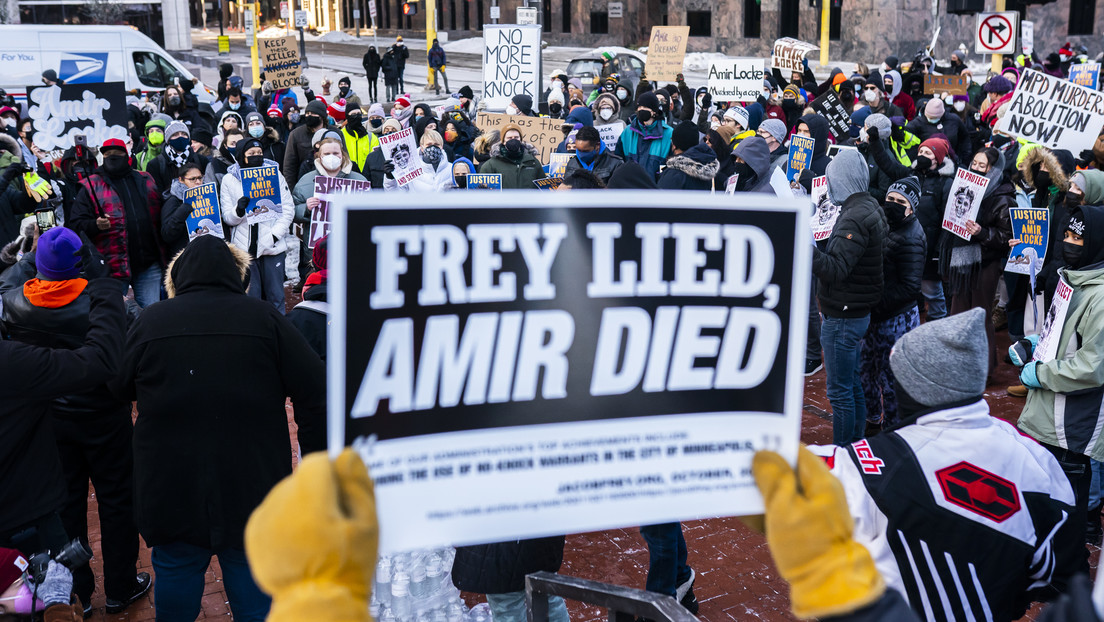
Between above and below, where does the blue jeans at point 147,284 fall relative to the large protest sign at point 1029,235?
below

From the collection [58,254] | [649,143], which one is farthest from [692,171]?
[58,254]

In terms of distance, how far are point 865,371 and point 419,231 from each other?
5.58m

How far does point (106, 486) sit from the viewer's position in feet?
15.2

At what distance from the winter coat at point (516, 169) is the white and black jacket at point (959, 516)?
650cm

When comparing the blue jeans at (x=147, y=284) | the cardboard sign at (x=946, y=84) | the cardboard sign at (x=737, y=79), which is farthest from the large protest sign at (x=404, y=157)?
the cardboard sign at (x=946, y=84)

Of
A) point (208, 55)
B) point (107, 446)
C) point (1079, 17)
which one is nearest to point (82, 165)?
point (107, 446)

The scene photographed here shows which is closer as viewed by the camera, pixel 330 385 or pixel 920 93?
pixel 330 385

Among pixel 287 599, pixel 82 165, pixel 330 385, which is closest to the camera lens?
pixel 287 599

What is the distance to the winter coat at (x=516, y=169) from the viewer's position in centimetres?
892

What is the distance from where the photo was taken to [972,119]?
1338 cm

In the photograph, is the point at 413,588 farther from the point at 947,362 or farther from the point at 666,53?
the point at 666,53

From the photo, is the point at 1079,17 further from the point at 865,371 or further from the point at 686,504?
the point at 686,504

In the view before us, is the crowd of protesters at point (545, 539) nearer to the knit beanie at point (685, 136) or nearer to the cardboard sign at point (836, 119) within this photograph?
the knit beanie at point (685, 136)

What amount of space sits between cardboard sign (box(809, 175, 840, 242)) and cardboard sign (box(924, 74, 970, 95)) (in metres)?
8.03
